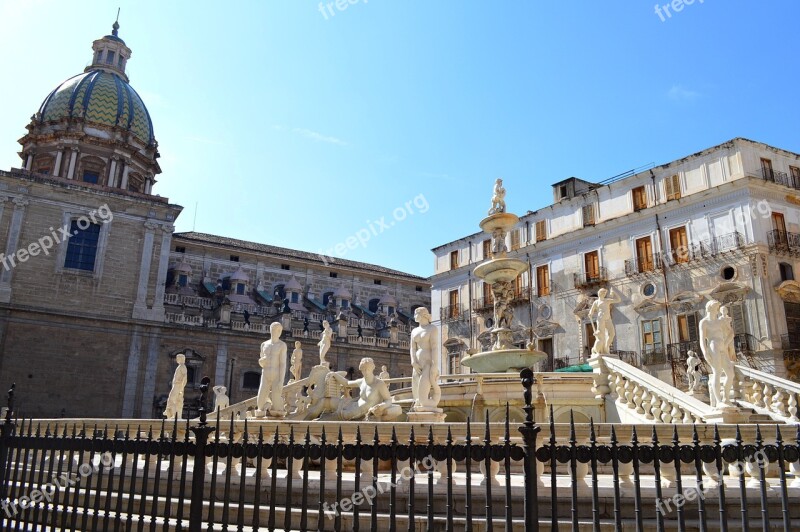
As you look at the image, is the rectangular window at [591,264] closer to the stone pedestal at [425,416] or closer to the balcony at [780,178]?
the balcony at [780,178]

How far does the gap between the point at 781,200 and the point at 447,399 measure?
747 inches

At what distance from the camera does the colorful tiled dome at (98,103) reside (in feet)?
132

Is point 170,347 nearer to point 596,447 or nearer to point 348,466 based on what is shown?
point 348,466

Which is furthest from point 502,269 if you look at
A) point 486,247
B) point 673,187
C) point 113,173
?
point 113,173

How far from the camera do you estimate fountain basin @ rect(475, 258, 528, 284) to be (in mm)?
17328

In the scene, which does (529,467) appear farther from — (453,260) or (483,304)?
(453,260)

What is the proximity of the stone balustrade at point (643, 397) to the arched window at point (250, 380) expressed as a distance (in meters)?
26.6

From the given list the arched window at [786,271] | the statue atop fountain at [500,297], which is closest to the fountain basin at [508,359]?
the statue atop fountain at [500,297]

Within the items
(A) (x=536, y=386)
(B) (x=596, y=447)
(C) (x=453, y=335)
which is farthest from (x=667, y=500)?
(C) (x=453, y=335)

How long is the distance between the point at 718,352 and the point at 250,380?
98.2 feet

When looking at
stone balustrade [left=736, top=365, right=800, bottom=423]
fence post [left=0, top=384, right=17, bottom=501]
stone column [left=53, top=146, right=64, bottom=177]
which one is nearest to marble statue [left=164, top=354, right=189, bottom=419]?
fence post [left=0, top=384, right=17, bottom=501]

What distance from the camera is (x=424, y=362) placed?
10.6 metres

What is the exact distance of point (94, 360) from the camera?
32.2m

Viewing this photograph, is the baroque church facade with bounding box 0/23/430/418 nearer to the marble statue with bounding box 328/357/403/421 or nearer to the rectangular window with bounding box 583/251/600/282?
the rectangular window with bounding box 583/251/600/282
